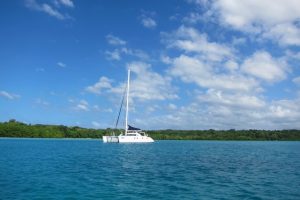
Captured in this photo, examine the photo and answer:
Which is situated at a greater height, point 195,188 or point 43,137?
point 43,137

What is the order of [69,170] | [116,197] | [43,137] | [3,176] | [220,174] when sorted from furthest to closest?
[43,137] < [69,170] < [220,174] < [3,176] < [116,197]

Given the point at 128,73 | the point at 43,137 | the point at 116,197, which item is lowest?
the point at 116,197

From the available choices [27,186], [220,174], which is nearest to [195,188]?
[220,174]

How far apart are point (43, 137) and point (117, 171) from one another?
162 metres

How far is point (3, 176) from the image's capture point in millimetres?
35031

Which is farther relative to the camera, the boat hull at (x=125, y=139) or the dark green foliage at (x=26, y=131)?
the dark green foliage at (x=26, y=131)

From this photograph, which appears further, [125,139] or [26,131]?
[26,131]

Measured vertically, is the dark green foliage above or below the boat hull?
above

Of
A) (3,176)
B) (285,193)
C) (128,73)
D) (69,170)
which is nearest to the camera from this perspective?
(285,193)

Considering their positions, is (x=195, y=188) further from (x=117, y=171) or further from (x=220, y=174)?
(x=117, y=171)

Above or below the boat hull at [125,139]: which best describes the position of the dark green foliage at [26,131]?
above

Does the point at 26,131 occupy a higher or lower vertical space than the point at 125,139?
higher

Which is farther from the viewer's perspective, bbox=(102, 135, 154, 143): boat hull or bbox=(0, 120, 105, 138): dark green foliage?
bbox=(0, 120, 105, 138): dark green foliage

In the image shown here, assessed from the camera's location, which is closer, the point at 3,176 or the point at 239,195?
the point at 239,195
